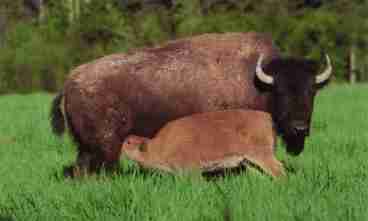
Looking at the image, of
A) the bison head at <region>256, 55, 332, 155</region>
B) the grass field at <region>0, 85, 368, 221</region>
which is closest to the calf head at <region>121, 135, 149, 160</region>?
the grass field at <region>0, 85, 368, 221</region>

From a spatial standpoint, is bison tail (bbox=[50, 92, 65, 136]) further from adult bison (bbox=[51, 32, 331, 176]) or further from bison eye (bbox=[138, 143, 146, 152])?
bison eye (bbox=[138, 143, 146, 152])

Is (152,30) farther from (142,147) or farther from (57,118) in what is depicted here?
(142,147)

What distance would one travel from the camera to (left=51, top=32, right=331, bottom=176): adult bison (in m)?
8.74

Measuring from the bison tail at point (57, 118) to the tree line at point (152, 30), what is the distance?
76.6ft

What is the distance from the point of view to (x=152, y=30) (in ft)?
112

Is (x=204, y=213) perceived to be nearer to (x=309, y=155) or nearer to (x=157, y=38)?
(x=309, y=155)

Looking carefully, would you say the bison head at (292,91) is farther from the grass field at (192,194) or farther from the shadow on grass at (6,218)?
the shadow on grass at (6,218)

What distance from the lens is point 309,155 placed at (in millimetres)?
10078

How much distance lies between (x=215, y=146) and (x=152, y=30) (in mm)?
26930

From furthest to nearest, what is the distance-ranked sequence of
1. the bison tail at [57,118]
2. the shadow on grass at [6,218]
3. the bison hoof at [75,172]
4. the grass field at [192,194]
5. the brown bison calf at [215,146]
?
the bison tail at [57,118] < the bison hoof at [75,172] < the brown bison calf at [215,146] < the shadow on grass at [6,218] < the grass field at [192,194]

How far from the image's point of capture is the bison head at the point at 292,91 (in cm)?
855

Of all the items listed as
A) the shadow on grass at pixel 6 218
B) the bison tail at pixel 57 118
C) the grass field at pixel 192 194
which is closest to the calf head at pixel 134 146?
the grass field at pixel 192 194

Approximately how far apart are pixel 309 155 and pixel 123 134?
8.41 feet

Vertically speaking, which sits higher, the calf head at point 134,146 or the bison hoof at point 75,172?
the calf head at point 134,146
